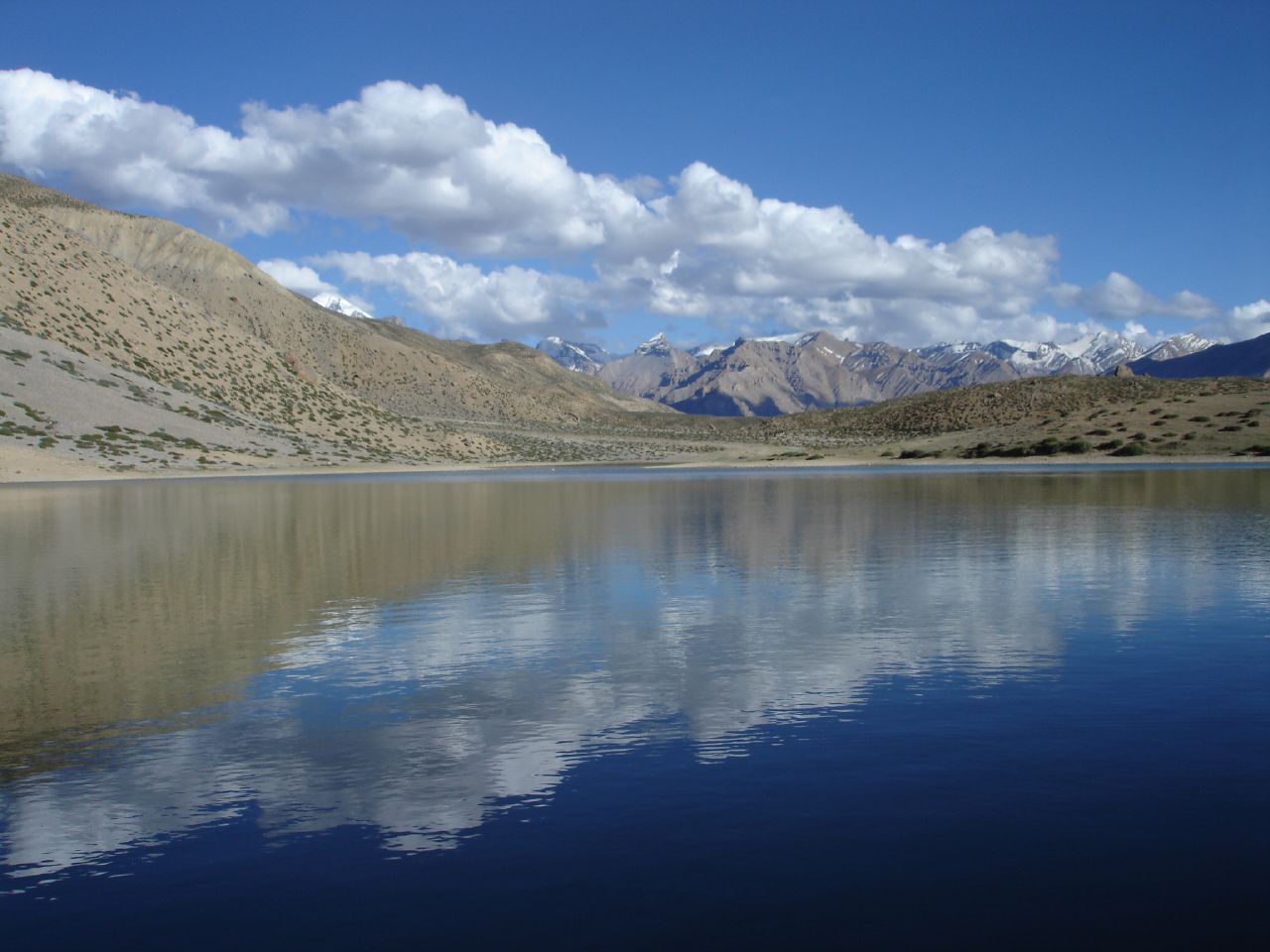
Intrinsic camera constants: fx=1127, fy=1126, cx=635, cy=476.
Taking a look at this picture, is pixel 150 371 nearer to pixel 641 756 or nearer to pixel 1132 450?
pixel 1132 450

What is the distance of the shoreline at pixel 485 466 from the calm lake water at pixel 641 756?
182 ft

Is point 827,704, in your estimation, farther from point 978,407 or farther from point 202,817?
point 978,407

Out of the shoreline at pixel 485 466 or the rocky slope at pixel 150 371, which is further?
the rocky slope at pixel 150 371

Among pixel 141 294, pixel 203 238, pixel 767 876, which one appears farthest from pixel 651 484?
pixel 203 238

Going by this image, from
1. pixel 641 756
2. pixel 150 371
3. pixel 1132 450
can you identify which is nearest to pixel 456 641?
pixel 641 756

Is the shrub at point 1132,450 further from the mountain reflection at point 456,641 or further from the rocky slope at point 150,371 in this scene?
the mountain reflection at point 456,641

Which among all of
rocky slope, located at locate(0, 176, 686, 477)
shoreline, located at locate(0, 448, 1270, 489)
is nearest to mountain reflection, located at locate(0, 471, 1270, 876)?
shoreline, located at locate(0, 448, 1270, 489)

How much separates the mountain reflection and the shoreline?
40265 mm

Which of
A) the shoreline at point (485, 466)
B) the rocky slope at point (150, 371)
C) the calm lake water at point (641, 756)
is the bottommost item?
the calm lake water at point (641, 756)

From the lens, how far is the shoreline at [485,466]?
73.7m

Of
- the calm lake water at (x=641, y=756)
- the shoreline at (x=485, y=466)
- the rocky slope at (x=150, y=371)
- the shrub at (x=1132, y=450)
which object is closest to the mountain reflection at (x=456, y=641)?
the calm lake water at (x=641, y=756)

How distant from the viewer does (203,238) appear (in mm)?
177375

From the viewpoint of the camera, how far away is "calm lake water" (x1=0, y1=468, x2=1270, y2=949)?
7793 millimetres

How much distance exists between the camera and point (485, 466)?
10875 cm
